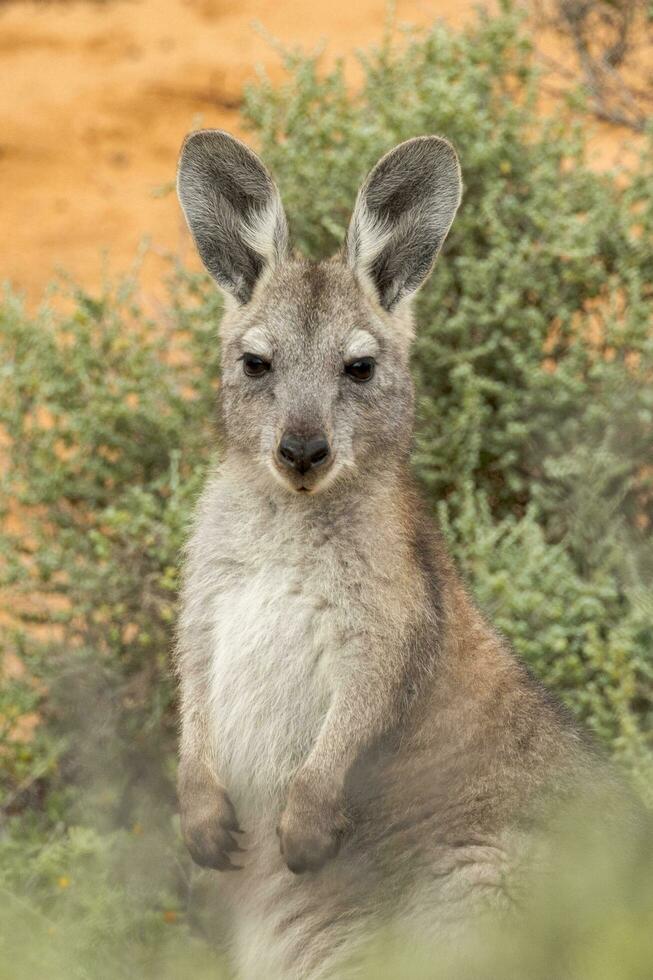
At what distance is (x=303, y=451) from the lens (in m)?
3.36

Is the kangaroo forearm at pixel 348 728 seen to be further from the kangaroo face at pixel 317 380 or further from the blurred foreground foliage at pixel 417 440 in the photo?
the blurred foreground foliage at pixel 417 440

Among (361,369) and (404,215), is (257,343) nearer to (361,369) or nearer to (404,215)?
(361,369)

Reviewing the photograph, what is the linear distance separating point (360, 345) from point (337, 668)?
2.94ft

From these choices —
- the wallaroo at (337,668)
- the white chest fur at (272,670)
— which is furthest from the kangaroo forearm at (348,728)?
the white chest fur at (272,670)

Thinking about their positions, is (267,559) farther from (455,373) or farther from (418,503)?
(455,373)

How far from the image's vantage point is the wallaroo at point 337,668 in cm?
329

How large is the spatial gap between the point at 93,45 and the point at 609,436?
798cm

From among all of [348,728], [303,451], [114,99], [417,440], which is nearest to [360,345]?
[303,451]

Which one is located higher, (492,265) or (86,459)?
(492,265)

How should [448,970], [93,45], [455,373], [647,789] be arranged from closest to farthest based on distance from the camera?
[448,970] < [647,789] < [455,373] < [93,45]

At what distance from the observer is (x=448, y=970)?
2.47 meters

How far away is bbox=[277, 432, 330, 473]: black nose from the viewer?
3361mm

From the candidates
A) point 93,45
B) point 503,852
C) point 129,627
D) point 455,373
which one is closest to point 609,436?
point 455,373

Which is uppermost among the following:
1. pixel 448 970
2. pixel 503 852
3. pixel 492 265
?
pixel 492 265
